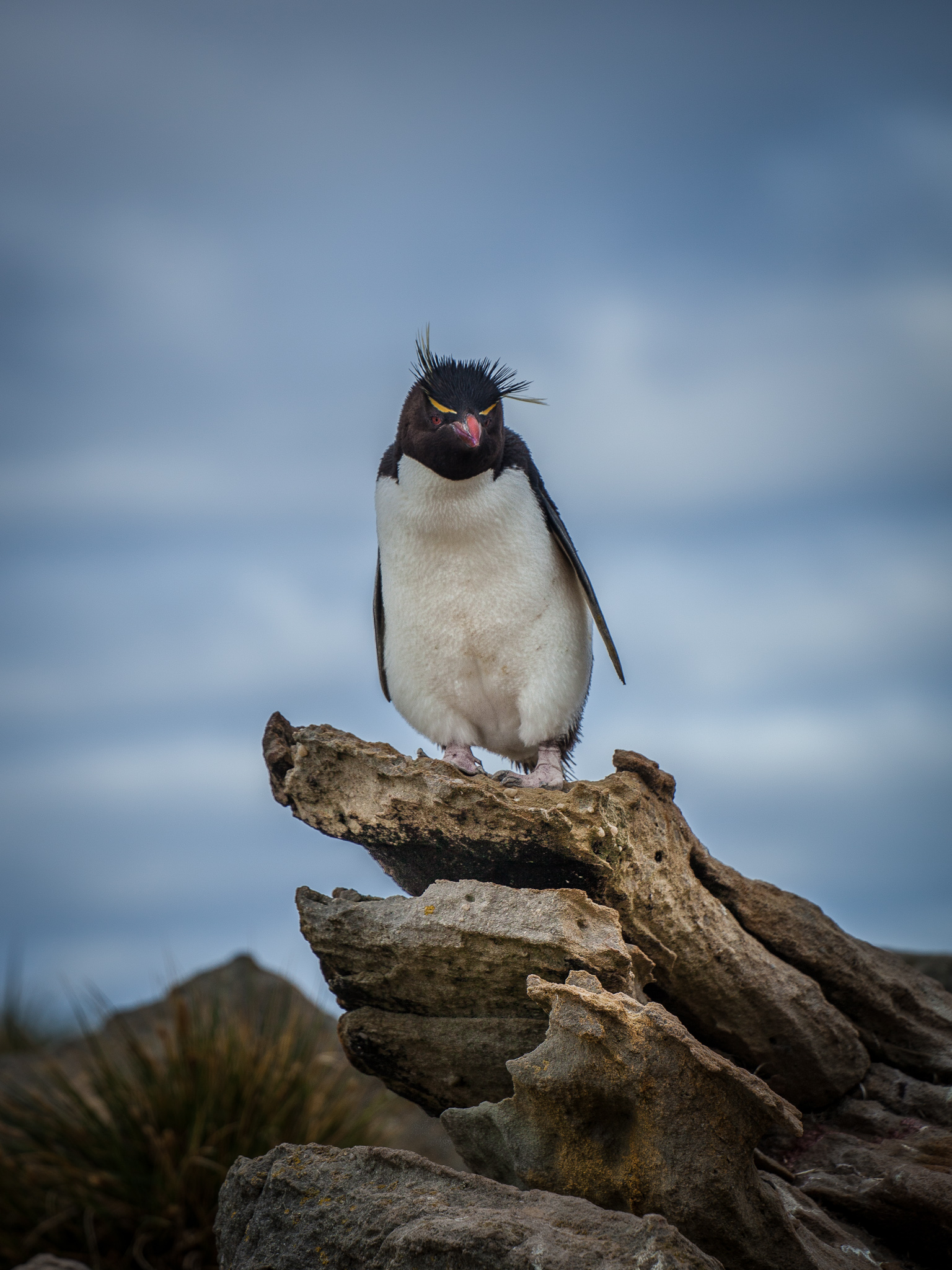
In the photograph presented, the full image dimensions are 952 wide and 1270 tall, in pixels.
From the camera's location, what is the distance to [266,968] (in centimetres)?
1561

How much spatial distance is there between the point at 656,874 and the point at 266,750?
209 centimetres

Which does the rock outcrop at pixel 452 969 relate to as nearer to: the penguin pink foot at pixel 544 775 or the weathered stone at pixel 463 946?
the weathered stone at pixel 463 946

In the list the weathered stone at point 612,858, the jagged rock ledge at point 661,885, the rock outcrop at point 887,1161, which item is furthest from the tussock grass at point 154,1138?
the rock outcrop at point 887,1161

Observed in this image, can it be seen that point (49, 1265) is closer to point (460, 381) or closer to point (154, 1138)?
point (154, 1138)

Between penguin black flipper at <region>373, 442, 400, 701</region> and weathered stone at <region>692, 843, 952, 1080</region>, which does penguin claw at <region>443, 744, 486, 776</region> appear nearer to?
penguin black flipper at <region>373, 442, 400, 701</region>

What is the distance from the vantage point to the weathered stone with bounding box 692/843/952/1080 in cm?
566

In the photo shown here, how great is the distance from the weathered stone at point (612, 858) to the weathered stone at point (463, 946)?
38cm

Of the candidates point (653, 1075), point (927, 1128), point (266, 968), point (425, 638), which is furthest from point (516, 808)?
point (266, 968)

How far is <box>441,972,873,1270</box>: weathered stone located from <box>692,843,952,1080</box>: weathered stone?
6.13ft

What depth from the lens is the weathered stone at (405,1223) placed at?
3160 mm

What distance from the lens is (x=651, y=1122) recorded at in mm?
3670

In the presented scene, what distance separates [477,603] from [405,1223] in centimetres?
341

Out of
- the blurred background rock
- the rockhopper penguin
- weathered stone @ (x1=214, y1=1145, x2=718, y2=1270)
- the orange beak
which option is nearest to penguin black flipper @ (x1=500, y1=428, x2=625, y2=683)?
the rockhopper penguin

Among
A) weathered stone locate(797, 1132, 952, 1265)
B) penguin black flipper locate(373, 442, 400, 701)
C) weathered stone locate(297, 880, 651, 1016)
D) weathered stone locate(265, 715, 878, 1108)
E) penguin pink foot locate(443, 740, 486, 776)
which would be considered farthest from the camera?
penguin black flipper locate(373, 442, 400, 701)
